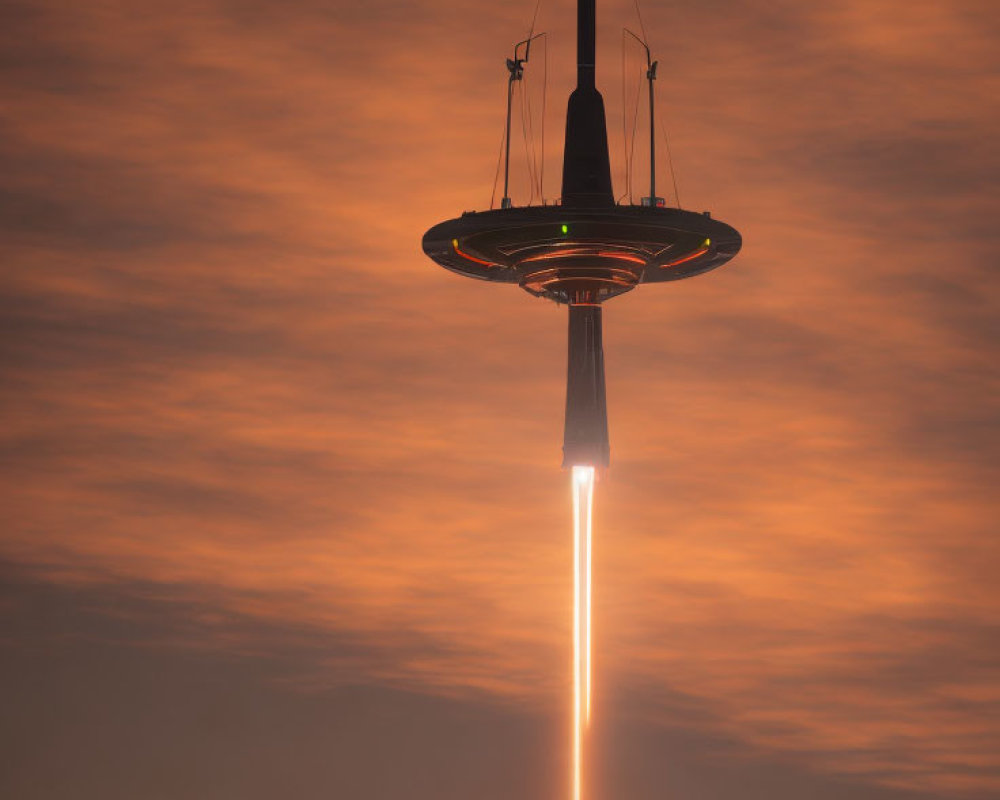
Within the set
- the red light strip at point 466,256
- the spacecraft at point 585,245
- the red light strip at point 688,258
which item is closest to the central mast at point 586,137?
the spacecraft at point 585,245

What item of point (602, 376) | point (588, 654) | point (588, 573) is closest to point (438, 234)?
point (602, 376)

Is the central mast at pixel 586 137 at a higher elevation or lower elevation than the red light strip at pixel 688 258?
higher

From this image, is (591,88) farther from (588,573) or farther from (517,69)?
(588,573)

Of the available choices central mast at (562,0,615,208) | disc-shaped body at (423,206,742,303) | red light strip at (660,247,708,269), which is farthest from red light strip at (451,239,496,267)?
red light strip at (660,247,708,269)

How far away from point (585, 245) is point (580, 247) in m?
0.19

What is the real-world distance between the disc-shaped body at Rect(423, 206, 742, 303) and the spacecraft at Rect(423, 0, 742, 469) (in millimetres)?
30

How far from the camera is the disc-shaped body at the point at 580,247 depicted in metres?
57.9

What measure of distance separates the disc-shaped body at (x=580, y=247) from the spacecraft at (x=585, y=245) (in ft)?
0.10

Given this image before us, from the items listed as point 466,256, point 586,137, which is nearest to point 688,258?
point 586,137

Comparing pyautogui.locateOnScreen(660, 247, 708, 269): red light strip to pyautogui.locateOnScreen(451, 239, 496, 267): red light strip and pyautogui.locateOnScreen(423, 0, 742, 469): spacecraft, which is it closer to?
pyautogui.locateOnScreen(423, 0, 742, 469): spacecraft

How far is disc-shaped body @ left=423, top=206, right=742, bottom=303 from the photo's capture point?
190 feet

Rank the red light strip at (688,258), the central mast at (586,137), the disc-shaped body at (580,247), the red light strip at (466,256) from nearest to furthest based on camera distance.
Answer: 1. the disc-shaped body at (580,247)
2. the red light strip at (466,256)
3. the red light strip at (688,258)
4. the central mast at (586,137)

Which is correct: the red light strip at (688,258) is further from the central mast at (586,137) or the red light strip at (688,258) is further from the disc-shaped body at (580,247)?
the central mast at (586,137)

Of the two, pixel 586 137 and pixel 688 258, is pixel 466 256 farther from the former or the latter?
pixel 688 258
